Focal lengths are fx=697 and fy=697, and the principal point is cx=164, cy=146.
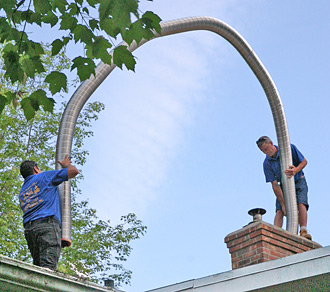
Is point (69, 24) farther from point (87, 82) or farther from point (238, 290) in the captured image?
point (238, 290)

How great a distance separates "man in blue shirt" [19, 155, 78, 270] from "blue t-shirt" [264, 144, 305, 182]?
130 inches

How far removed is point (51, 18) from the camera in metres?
6.54

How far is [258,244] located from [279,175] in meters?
1.94

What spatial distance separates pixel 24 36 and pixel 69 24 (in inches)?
20.6

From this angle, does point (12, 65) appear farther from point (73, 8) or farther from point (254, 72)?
point (254, 72)

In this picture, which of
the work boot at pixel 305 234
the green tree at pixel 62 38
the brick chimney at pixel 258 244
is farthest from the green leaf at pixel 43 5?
the work boot at pixel 305 234

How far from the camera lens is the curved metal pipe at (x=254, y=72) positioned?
8250 mm

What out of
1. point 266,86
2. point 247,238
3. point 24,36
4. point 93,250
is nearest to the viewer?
point 24,36

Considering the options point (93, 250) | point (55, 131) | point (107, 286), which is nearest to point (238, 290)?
point (107, 286)

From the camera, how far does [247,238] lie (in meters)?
7.90

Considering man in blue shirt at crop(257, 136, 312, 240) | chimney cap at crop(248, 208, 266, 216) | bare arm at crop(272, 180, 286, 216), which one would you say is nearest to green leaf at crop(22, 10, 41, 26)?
chimney cap at crop(248, 208, 266, 216)

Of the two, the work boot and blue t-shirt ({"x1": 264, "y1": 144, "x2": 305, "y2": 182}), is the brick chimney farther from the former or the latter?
blue t-shirt ({"x1": 264, "y1": 144, "x2": 305, "y2": 182})

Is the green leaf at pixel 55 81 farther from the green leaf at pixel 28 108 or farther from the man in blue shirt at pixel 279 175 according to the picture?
the man in blue shirt at pixel 279 175

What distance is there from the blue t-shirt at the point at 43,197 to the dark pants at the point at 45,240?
0.07 m
